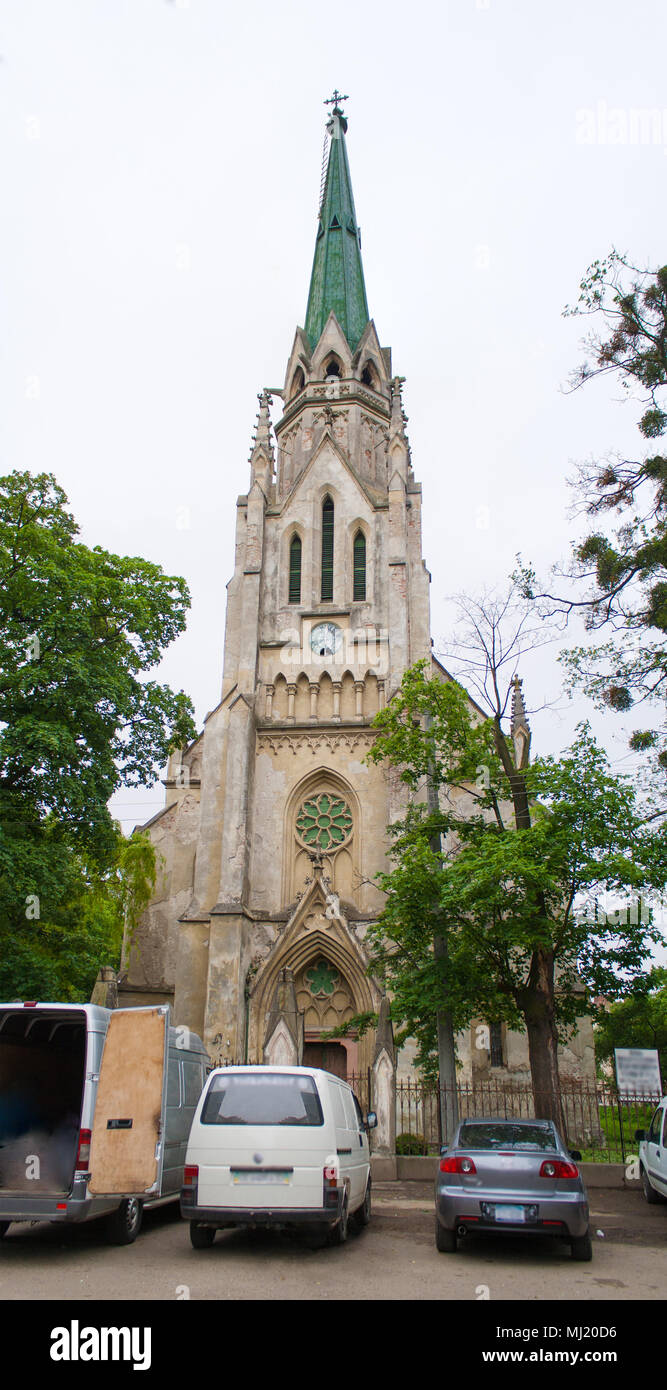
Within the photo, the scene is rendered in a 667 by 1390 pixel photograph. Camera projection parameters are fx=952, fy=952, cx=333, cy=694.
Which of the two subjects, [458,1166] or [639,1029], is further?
[639,1029]

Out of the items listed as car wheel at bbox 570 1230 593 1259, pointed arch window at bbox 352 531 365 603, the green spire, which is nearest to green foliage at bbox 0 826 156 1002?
pointed arch window at bbox 352 531 365 603

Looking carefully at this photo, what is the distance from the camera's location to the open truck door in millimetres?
8391

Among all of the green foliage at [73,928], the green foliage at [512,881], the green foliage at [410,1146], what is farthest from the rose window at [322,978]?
the green foliage at [512,881]

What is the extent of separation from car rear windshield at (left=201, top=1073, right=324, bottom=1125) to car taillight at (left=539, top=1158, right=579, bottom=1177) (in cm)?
192

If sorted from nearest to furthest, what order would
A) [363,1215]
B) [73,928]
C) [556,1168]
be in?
[556,1168] → [363,1215] → [73,928]

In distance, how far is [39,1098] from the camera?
33.6 ft

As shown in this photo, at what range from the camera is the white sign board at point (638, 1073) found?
14.7 meters

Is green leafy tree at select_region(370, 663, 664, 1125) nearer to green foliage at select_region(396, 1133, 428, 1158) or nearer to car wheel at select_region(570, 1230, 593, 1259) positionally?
green foliage at select_region(396, 1133, 428, 1158)

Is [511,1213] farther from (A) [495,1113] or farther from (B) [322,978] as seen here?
(B) [322,978]

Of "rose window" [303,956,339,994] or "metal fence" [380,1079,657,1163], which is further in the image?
"rose window" [303,956,339,994]

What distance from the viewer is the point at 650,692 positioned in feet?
48.6

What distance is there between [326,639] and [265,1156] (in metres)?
20.0

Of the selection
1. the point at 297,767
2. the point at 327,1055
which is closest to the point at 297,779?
the point at 297,767
